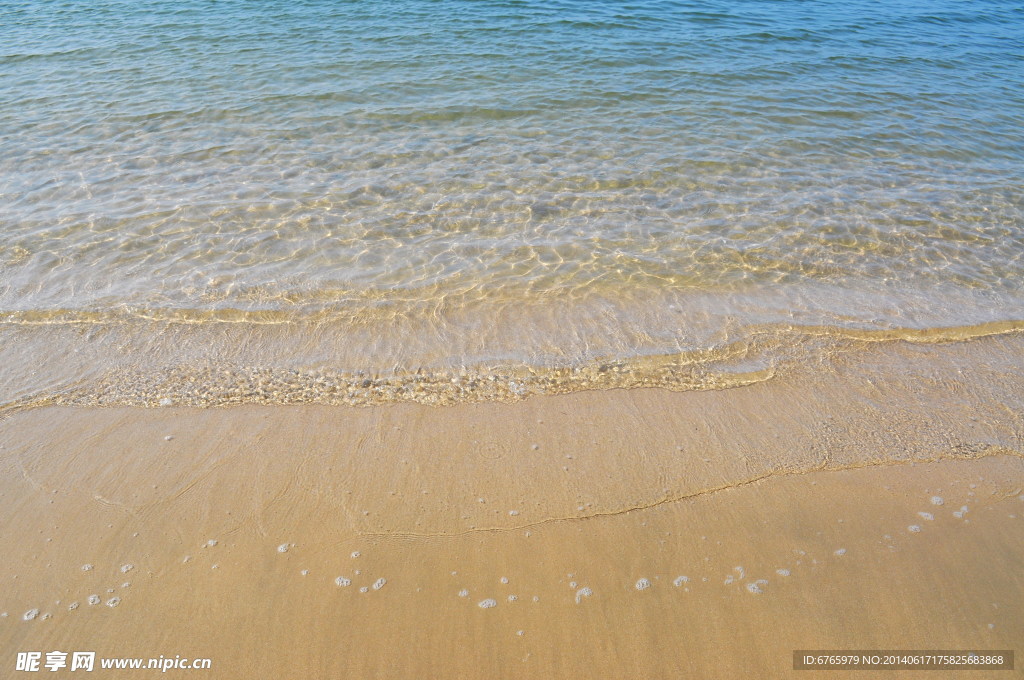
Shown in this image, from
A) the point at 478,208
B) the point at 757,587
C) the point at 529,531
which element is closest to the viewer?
the point at 757,587

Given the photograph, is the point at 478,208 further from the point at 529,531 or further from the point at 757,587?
the point at 757,587

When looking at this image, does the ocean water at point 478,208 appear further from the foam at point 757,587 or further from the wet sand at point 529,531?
the foam at point 757,587

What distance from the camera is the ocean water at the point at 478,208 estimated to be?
5.01 m

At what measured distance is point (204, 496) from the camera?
3.66 metres

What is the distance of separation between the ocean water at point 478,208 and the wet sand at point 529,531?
1.59 ft

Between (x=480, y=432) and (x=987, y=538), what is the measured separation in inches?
115

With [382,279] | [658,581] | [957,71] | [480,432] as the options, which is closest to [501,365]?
[480,432]

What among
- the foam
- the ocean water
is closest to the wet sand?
the foam

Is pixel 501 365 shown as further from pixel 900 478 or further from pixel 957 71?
pixel 957 71

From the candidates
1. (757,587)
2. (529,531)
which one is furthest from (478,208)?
(757,587)

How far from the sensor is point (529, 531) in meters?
3.46

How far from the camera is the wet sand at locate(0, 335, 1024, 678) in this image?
294 centimetres

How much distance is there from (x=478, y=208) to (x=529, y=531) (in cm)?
455

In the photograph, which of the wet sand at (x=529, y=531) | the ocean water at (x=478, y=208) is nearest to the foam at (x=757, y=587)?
the wet sand at (x=529, y=531)
